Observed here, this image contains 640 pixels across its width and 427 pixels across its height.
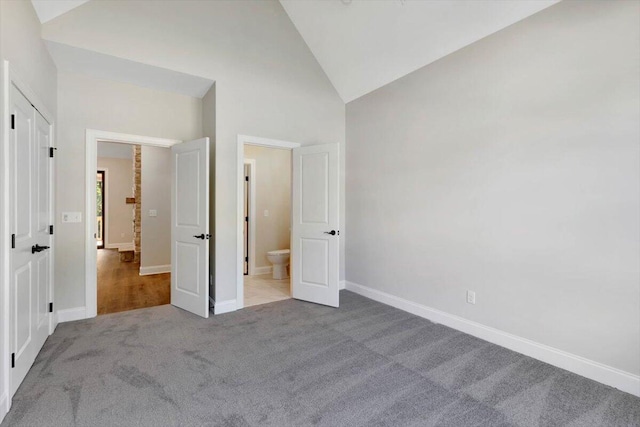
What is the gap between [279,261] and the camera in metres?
5.30

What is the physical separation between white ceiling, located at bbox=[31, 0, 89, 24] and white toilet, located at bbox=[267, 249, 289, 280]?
3.86 meters

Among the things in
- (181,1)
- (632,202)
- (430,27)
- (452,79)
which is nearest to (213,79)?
(181,1)

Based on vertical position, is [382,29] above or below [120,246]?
above

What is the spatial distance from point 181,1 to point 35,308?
328 centimetres

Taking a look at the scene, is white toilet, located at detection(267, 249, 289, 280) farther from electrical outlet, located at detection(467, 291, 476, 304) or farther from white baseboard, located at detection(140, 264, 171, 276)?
electrical outlet, located at detection(467, 291, 476, 304)

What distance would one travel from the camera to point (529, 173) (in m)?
2.62

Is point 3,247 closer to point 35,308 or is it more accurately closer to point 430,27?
point 35,308

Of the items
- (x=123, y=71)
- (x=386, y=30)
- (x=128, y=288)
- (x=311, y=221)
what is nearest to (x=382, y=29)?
(x=386, y=30)

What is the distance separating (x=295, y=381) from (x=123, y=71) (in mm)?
3556

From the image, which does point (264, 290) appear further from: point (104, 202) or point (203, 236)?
point (104, 202)

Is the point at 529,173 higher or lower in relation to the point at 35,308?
higher

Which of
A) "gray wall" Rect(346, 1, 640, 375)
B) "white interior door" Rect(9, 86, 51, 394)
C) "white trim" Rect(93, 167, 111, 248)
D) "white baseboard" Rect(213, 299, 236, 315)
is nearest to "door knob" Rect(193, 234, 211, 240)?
"white baseboard" Rect(213, 299, 236, 315)

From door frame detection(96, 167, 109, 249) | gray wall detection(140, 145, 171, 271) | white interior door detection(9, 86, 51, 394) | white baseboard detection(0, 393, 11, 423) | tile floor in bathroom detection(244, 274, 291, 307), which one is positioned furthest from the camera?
door frame detection(96, 167, 109, 249)

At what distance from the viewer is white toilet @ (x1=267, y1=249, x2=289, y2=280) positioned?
17.3ft
